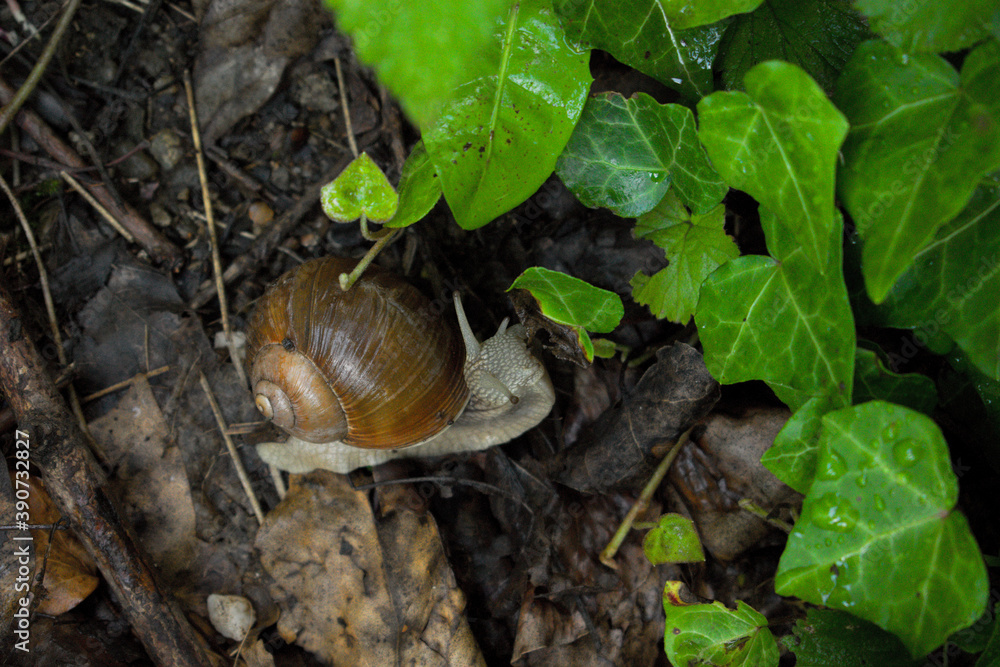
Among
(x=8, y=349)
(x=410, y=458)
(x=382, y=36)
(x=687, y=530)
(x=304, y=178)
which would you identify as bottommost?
(x=410, y=458)

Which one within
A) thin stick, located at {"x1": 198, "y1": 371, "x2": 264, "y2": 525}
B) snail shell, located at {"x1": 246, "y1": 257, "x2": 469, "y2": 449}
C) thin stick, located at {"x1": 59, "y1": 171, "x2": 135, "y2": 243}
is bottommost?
thin stick, located at {"x1": 198, "y1": 371, "x2": 264, "y2": 525}

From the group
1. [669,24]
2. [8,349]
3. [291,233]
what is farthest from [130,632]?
[669,24]

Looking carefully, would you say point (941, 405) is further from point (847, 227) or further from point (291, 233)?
point (291, 233)

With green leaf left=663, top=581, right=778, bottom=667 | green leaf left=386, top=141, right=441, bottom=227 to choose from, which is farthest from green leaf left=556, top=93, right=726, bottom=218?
green leaf left=663, top=581, right=778, bottom=667

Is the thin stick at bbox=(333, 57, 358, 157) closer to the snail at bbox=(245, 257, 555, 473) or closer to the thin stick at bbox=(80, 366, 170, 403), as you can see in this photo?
the snail at bbox=(245, 257, 555, 473)

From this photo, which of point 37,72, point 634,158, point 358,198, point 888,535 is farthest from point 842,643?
point 37,72
